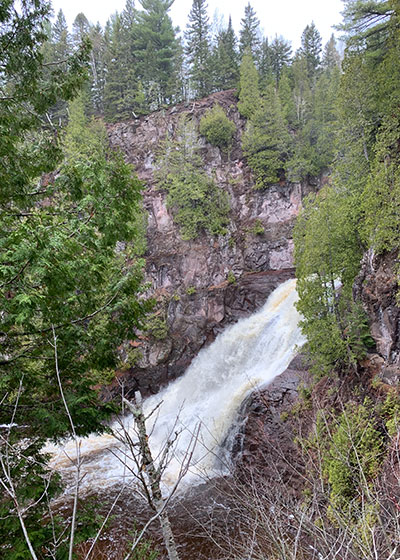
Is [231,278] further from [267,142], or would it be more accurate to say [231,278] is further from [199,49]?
[199,49]

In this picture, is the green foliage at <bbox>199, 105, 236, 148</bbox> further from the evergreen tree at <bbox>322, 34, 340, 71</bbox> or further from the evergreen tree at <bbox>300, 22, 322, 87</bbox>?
the evergreen tree at <bbox>322, 34, 340, 71</bbox>

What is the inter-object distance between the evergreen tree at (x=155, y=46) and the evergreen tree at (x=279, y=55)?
39.5 feet

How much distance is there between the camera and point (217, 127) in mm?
29125

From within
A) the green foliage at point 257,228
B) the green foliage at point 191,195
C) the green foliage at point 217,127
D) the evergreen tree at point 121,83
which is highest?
the evergreen tree at point 121,83

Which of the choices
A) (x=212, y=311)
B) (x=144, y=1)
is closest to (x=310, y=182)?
(x=212, y=311)

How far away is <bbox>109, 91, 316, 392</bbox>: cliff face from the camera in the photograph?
19.6m

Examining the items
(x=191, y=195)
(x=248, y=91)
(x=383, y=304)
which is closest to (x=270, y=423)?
(x=383, y=304)

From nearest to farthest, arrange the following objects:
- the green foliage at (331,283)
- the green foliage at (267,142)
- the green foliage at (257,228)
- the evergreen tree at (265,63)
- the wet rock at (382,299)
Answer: the wet rock at (382,299) → the green foliage at (331,283) → the green foliage at (257,228) → the green foliage at (267,142) → the evergreen tree at (265,63)

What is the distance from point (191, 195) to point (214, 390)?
1485 centimetres

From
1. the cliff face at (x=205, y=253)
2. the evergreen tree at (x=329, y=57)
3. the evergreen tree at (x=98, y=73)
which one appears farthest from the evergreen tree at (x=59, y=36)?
the evergreen tree at (x=329, y=57)

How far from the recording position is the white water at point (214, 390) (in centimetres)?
1318

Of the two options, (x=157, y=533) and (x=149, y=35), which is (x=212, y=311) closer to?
(x=157, y=533)

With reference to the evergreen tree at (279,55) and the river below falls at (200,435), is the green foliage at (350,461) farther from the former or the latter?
the evergreen tree at (279,55)

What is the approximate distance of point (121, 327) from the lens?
489 centimetres
